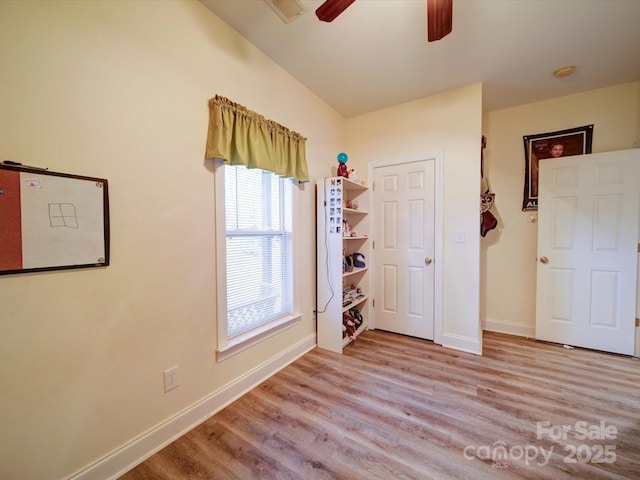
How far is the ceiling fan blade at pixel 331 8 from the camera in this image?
1.15 meters

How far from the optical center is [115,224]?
1.26 meters

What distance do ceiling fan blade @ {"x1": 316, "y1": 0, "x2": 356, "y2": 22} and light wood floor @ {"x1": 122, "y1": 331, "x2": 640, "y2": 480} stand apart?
2.28 metres

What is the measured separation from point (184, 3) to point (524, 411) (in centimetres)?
342

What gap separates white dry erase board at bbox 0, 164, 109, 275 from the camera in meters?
0.98

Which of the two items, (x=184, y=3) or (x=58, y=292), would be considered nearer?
(x=58, y=292)

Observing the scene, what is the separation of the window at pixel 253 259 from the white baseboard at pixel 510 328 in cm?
252

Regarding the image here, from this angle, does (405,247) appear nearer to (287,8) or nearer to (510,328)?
(510,328)

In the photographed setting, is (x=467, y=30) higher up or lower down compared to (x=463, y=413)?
higher up

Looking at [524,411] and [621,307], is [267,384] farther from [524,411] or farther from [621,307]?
[621,307]

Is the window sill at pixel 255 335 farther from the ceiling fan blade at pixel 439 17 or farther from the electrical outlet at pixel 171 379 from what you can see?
the ceiling fan blade at pixel 439 17

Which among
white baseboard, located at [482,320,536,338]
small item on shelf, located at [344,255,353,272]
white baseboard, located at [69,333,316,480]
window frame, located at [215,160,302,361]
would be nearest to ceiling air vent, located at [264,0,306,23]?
window frame, located at [215,160,302,361]

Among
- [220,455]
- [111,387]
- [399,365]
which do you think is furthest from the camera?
[399,365]

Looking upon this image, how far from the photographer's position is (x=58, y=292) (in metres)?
1.10

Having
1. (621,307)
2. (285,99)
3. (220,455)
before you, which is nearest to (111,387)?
(220,455)
